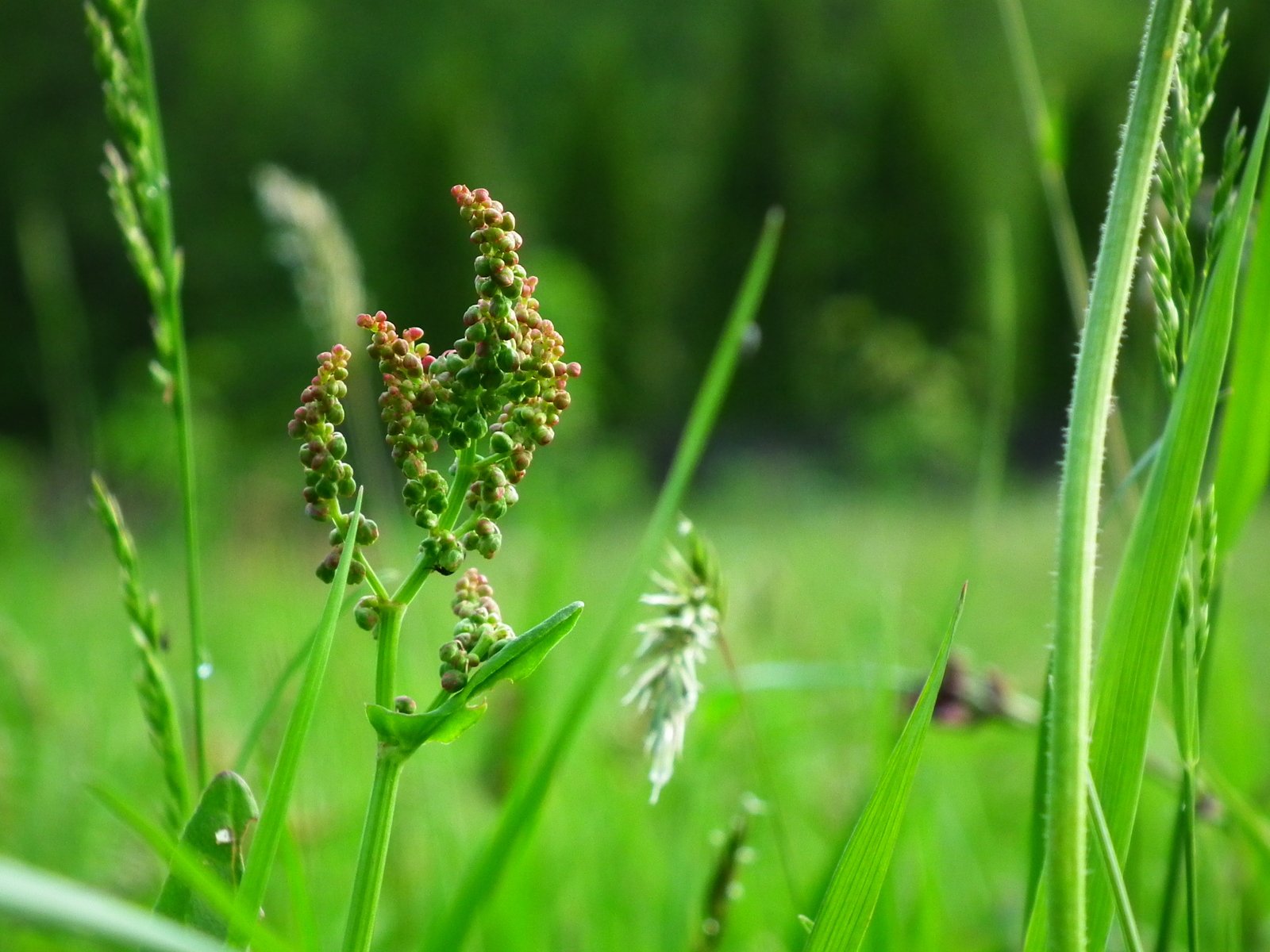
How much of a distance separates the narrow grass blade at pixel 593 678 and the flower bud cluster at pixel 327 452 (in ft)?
0.67

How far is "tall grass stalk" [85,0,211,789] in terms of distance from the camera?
0.64 m

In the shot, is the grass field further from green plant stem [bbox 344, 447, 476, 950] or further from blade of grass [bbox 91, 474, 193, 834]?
green plant stem [bbox 344, 447, 476, 950]

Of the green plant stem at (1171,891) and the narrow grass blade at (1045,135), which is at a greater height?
the narrow grass blade at (1045,135)

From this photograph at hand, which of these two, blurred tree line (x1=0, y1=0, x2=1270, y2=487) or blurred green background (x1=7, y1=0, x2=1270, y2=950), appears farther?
blurred tree line (x1=0, y1=0, x2=1270, y2=487)

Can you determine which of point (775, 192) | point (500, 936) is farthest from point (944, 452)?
point (775, 192)

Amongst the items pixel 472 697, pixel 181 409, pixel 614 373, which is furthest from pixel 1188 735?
pixel 614 373

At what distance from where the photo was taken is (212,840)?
436 mm

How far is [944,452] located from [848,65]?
15.3 metres

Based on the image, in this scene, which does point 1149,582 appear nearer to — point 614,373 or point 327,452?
point 327,452

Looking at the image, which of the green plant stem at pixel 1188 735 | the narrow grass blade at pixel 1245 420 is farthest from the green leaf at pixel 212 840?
the narrow grass blade at pixel 1245 420

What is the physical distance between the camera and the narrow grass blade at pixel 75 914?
0.66 ft

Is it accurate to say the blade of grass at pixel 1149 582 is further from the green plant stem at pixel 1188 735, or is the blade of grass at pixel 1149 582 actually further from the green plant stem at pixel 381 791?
the green plant stem at pixel 381 791

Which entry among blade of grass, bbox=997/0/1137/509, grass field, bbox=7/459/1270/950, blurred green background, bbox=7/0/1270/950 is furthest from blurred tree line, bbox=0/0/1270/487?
blade of grass, bbox=997/0/1137/509

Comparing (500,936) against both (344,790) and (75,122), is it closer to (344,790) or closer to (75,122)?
(344,790)
